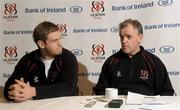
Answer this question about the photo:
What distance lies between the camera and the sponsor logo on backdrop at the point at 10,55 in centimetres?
389

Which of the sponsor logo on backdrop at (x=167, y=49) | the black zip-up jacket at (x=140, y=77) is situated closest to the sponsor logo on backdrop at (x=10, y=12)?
the black zip-up jacket at (x=140, y=77)

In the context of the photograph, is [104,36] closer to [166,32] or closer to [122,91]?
[166,32]

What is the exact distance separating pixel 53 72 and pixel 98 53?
1.12m

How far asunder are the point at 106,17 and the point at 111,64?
3.21 ft

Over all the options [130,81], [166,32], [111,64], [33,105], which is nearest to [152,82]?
[130,81]

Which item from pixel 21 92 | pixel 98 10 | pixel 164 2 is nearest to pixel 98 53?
pixel 98 10

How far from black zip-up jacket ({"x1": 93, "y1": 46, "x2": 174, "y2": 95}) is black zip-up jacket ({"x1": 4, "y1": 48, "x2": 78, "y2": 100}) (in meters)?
0.35

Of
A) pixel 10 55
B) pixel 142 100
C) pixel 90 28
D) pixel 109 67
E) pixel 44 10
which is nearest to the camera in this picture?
pixel 142 100

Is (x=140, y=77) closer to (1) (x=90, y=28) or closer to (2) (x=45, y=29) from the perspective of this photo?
(2) (x=45, y=29)

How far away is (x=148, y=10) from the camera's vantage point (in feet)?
11.5

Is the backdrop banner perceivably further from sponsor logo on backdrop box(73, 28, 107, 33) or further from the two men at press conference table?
the two men at press conference table

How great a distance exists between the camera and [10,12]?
3.88 metres

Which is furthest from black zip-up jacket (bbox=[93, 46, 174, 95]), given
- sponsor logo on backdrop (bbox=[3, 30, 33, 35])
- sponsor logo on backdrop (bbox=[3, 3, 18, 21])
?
sponsor logo on backdrop (bbox=[3, 3, 18, 21])

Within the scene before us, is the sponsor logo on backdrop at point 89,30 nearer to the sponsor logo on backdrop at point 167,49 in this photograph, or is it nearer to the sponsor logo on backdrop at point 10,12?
the sponsor logo on backdrop at point 167,49
